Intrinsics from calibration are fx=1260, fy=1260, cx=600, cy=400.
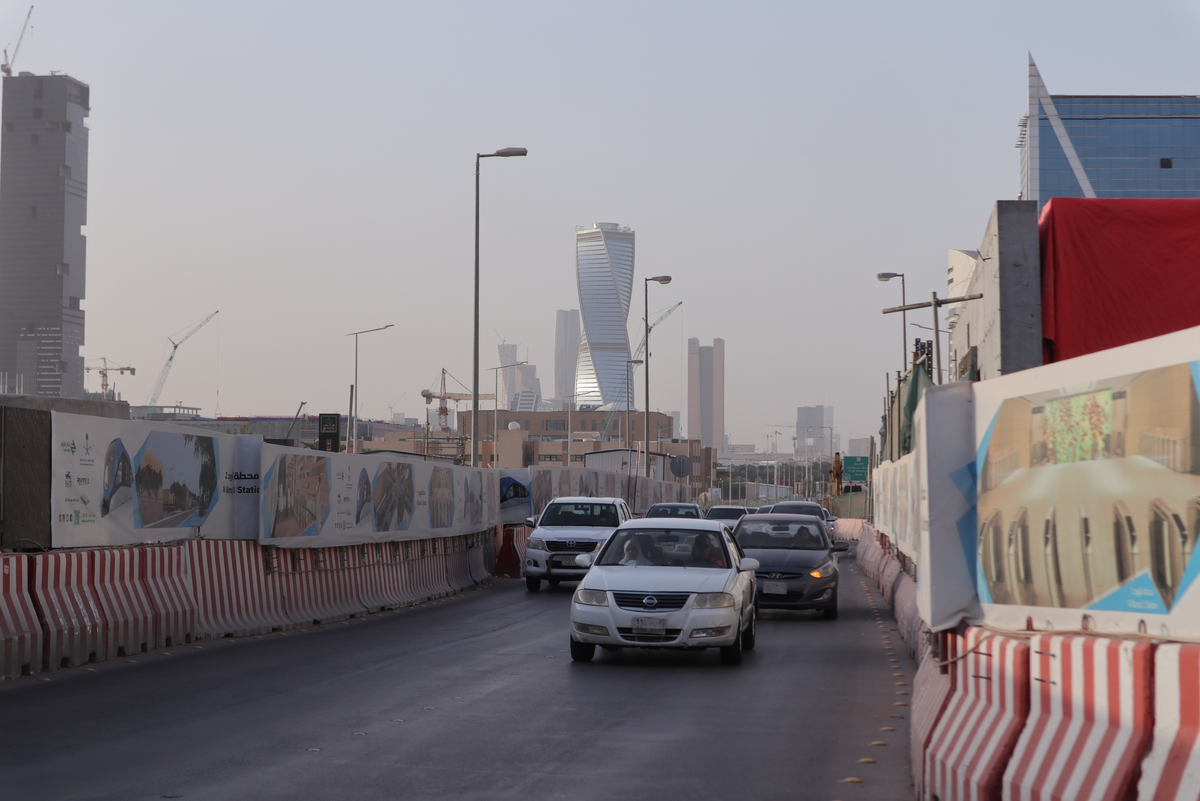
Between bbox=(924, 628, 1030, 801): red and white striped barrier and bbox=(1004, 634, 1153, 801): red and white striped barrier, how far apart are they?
0.14 m

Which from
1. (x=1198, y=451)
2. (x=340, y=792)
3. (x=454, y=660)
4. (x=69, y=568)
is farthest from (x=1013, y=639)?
(x=69, y=568)

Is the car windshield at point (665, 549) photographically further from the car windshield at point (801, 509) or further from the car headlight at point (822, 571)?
the car windshield at point (801, 509)

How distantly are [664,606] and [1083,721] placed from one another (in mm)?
8563

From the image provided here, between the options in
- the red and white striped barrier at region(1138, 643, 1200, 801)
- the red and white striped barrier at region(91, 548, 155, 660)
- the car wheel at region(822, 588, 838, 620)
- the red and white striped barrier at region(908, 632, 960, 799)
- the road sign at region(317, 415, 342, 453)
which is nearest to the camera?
the red and white striped barrier at region(1138, 643, 1200, 801)

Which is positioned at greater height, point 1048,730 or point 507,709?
point 1048,730

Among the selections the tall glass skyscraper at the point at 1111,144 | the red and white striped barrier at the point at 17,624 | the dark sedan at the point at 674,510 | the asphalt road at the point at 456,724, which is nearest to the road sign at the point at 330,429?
the dark sedan at the point at 674,510

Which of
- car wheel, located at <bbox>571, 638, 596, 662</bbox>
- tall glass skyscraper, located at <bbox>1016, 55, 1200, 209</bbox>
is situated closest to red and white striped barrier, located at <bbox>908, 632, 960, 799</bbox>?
car wheel, located at <bbox>571, 638, 596, 662</bbox>

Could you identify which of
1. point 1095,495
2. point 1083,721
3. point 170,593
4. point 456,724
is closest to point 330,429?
point 170,593

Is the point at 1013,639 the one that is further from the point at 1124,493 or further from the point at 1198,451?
the point at 1198,451

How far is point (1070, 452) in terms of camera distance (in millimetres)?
5547

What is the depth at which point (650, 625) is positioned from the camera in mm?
13297

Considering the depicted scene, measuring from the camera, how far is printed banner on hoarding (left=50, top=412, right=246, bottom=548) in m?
13.6

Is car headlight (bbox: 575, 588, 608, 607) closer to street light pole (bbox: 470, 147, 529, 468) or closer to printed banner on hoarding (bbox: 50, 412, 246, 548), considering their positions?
printed banner on hoarding (bbox: 50, 412, 246, 548)

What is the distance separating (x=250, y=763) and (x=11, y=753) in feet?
5.34
